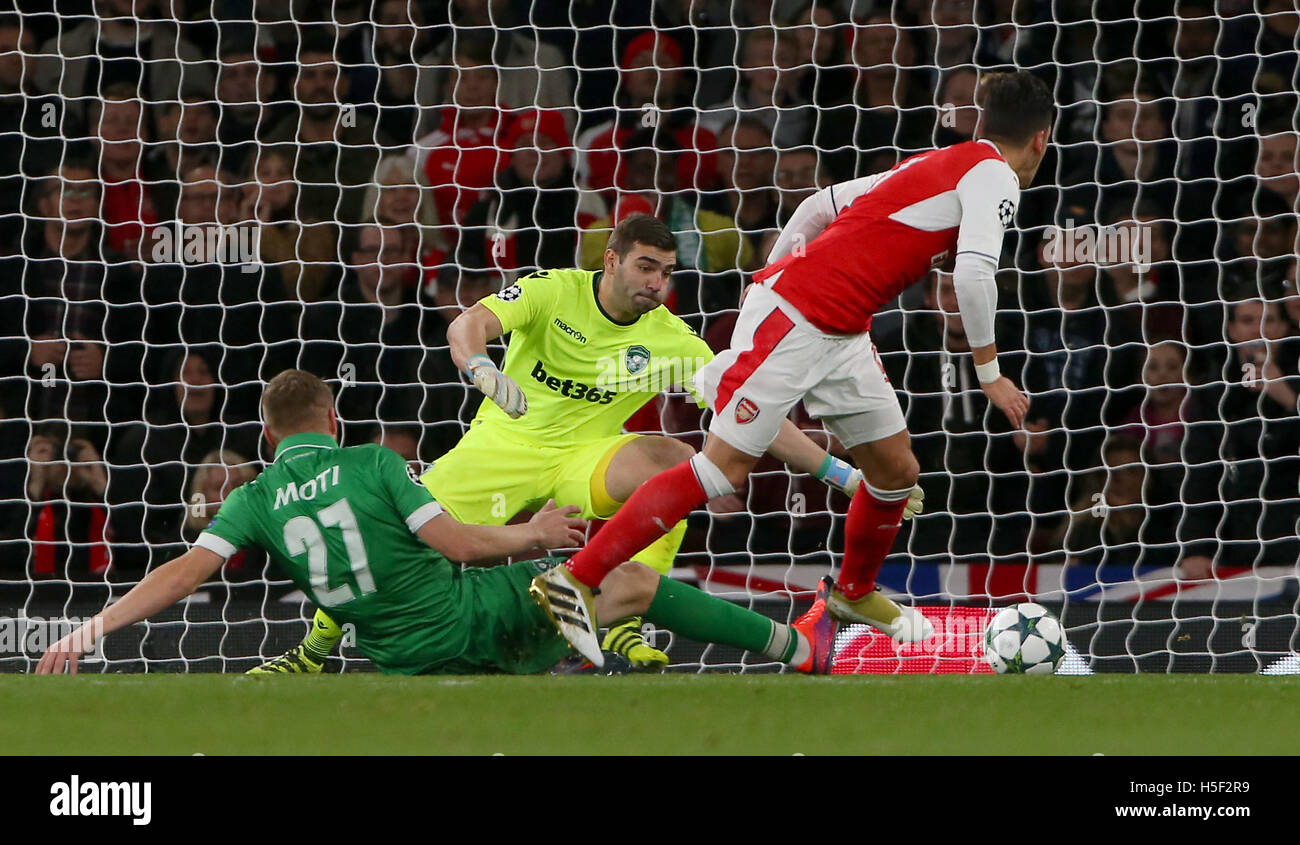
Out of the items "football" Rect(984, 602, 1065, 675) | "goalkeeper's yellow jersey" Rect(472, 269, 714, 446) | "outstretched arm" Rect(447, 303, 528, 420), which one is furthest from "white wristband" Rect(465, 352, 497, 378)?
"football" Rect(984, 602, 1065, 675)

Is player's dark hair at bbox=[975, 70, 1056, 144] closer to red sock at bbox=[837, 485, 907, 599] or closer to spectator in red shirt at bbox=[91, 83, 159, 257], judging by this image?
red sock at bbox=[837, 485, 907, 599]

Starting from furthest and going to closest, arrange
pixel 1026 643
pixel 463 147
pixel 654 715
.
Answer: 1. pixel 463 147
2. pixel 1026 643
3. pixel 654 715

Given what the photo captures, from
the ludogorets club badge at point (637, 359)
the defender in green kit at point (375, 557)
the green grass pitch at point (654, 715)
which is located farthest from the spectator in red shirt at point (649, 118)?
the green grass pitch at point (654, 715)

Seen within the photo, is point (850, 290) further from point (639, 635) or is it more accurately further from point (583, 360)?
point (639, 635)

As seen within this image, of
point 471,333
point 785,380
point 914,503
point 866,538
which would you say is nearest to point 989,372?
point 785,380

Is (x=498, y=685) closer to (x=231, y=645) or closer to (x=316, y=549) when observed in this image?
(x=316, y=549)

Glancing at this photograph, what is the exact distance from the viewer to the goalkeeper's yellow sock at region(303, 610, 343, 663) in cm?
478

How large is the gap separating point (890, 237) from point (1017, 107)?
0.44m

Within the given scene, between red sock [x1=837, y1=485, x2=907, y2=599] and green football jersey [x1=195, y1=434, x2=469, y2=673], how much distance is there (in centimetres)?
Result: 103

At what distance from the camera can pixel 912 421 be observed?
6.70m

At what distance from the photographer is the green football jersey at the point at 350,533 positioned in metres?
3.94

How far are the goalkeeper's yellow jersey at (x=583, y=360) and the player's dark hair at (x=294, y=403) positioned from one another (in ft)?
3.44

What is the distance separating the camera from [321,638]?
4816 mm

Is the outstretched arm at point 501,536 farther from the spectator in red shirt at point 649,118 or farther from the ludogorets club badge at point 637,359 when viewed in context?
the spectator in red shirt at point 649,118
